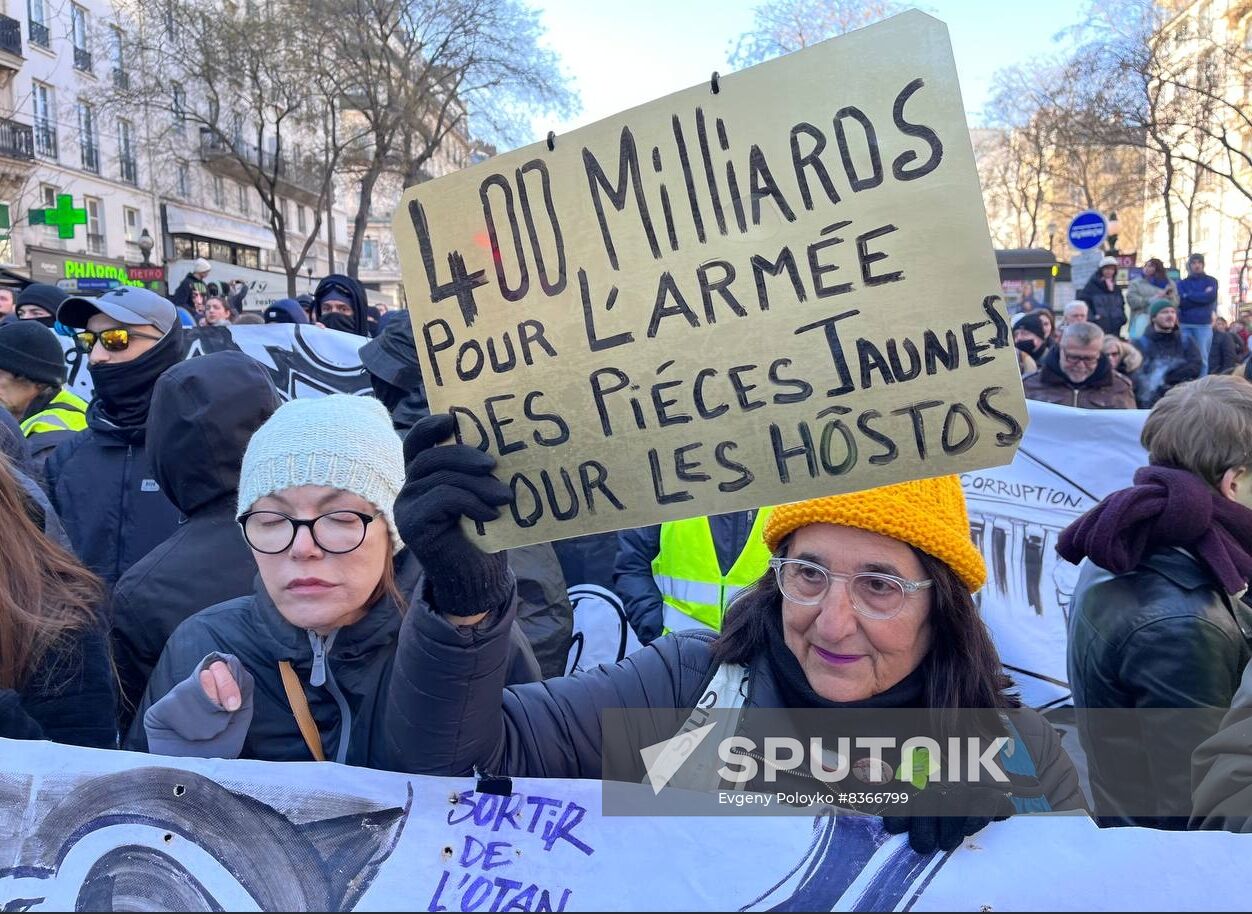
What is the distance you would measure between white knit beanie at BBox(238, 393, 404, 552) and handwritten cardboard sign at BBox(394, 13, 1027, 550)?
46cm

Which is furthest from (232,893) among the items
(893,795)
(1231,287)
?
(1231,287)

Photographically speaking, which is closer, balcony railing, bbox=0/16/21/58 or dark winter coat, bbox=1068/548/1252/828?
dark winter coat, bbox=1068/548/1252/828

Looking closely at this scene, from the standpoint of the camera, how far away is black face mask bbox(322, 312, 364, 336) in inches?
316

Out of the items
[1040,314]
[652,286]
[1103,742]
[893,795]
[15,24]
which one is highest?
[15,24]

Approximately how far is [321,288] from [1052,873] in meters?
8.03

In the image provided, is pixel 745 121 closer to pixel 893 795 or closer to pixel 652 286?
pixel 652 286

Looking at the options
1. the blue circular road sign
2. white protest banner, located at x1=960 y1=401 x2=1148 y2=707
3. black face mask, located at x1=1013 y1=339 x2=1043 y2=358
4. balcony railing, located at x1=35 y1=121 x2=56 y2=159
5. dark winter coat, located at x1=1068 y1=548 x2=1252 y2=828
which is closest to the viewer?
dark winter coat, located at x1=1068 y1=548 x2=1252 y2=828

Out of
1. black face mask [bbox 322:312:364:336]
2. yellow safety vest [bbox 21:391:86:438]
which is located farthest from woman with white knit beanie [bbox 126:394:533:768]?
black face mask [bbox 322:312:364:336]

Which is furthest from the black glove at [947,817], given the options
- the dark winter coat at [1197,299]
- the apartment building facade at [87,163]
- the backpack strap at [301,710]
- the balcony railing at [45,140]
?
the balcony railing at [45,140]

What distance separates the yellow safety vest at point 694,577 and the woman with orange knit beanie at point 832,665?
4.67ft

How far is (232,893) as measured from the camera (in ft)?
4.56

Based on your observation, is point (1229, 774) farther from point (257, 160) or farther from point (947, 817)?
point (257, 160)

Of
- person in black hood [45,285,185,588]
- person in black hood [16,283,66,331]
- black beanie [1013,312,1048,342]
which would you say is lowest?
person in black hood [45,285,185,588]

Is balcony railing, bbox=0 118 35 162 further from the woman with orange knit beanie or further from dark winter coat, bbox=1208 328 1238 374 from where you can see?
the woman with orange knit beanie
